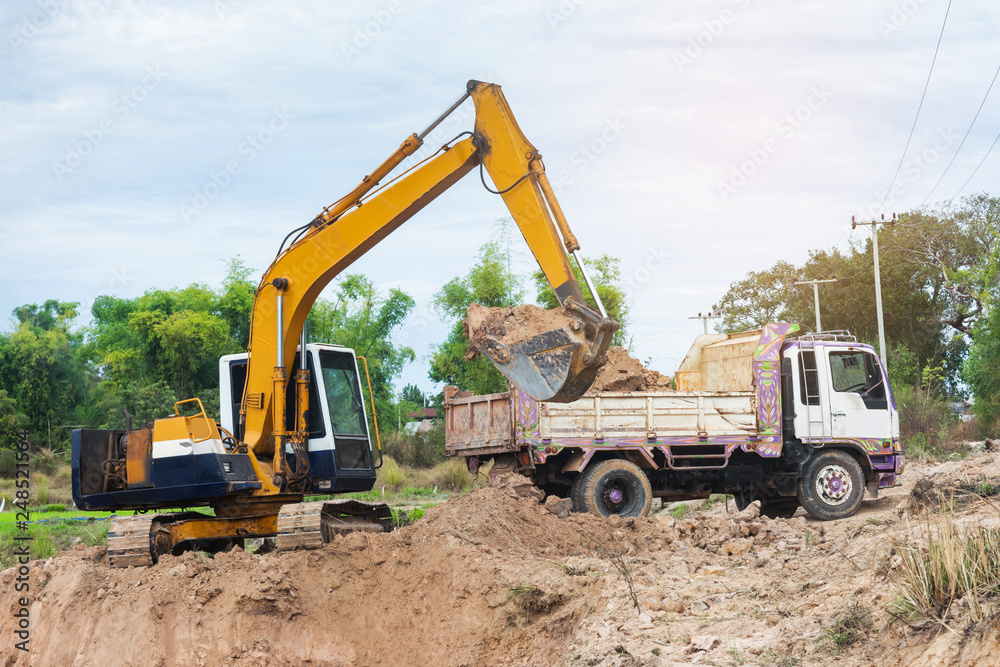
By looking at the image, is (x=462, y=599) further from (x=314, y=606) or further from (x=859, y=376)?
(x=859, y=376)

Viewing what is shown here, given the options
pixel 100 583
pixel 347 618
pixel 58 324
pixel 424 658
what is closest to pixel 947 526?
pixel 424 658

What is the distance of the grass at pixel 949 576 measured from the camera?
481cm

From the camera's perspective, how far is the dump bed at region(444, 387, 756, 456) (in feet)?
40.9

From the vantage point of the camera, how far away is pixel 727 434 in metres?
13.0

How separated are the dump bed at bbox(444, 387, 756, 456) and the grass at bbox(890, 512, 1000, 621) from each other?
24.0ft

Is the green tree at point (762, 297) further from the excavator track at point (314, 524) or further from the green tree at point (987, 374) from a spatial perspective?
the excavator track at point (314, 524)

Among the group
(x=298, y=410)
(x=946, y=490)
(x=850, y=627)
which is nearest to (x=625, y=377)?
(x=946, y=490)

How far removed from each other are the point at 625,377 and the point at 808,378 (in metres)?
2.85

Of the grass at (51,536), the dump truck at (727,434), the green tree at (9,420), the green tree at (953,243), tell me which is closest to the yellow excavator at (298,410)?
the dump truck at (727,434)

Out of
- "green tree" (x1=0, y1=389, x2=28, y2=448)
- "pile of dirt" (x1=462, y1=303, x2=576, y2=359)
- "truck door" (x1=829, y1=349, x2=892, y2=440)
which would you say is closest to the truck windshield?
"pile of dirt" (x1=462, y1=303, x2=576, y2=359)

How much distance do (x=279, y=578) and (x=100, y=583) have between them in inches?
72.1

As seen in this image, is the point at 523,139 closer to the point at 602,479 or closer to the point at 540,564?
the point at 540,564

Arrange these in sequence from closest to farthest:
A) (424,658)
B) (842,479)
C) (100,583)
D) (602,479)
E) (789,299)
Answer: (424,658)
(100,583)
(602,479)
(842,479)
(789,299)

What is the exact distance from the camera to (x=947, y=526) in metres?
5.20
